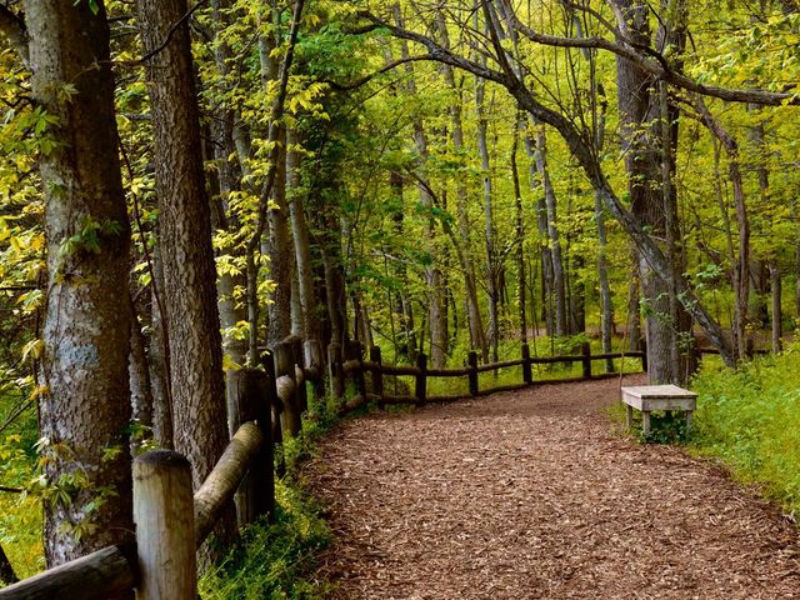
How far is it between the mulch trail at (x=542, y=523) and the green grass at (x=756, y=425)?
25cm

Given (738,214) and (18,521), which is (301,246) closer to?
(18,521)

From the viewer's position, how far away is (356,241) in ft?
41.8

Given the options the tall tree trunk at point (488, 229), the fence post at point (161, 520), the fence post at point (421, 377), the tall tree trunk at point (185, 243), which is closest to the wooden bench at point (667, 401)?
the tall tree trunk at point (185, 243)

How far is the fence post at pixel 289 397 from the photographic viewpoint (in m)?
7.14

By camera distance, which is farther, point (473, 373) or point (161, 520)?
point (473, 373)

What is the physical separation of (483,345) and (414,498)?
11030mm

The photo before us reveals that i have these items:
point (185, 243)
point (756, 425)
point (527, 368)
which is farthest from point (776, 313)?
point (185, 243)

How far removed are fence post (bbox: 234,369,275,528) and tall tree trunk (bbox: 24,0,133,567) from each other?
2.09 metres

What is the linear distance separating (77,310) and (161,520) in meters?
0.95

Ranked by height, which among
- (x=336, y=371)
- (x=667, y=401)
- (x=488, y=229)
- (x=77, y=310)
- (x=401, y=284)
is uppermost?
(x=488, y=229)

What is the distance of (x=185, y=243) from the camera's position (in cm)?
456

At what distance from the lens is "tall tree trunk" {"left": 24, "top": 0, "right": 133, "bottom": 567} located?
9.07 ft

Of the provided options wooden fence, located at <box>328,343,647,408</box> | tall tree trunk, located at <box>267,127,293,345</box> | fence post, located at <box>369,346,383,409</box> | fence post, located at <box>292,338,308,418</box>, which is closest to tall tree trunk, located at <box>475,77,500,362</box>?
wooden fence, located at <box>328,343,647,408</box>

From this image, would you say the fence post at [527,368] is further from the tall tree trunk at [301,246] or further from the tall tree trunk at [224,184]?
the tall tree trunk at [224,184]
